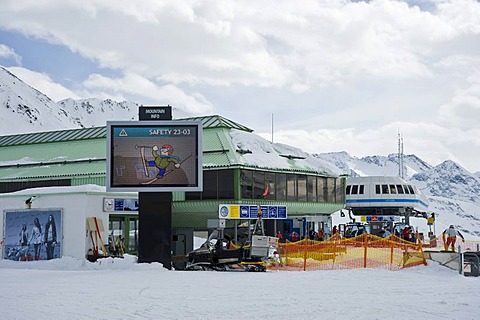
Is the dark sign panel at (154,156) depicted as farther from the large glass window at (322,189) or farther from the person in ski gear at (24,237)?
the large glass window at (322,189)

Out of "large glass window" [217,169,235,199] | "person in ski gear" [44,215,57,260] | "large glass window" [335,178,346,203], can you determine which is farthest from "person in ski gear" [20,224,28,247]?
"large glass window" [335,178,346,203]

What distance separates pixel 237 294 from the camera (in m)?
18.5

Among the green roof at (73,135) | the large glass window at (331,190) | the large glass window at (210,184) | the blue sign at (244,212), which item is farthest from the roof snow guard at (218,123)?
the blue sign at (244,212)

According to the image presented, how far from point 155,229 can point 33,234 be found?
19.2 ft

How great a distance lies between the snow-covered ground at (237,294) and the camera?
586 inches

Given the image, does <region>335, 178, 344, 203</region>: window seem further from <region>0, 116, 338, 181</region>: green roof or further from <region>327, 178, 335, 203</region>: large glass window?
<region>0, 116, 338, 181</region>: green roof

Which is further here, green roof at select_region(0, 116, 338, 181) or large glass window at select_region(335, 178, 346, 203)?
large glass window at select_region(335, 178, 346, 203)

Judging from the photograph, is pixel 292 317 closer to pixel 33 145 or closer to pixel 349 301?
pixel 349 301

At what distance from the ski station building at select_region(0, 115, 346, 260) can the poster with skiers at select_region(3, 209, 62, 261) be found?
0.14 ft

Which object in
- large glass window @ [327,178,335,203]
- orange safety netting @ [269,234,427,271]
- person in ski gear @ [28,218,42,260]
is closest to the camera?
orange safety netting @ [269,234,427,271]

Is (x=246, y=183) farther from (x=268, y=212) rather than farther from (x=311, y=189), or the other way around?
(x=268, y=212)

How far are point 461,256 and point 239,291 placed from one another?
30.3ft

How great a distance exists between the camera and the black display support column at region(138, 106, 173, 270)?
92.1ft

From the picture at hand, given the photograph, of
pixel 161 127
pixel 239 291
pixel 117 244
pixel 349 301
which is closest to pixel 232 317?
pixel 349 301
